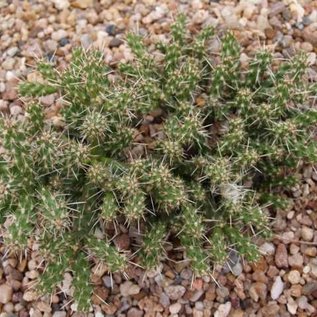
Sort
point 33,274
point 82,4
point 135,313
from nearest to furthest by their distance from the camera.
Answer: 1. point 135,313
2. point 33,274
3. point 82,4

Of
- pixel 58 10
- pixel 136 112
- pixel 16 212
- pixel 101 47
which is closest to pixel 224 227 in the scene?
pixel 136 112

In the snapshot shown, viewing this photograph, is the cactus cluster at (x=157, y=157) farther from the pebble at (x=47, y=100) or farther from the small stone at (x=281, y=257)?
the pebble at (x=47, y=100)

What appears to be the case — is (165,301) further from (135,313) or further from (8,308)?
(8,308)

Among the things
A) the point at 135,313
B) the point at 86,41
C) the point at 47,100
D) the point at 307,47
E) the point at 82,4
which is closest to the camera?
the point at 135,313

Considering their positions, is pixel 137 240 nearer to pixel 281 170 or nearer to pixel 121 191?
pixel 121 191

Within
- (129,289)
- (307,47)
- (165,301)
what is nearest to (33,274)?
(129,289)

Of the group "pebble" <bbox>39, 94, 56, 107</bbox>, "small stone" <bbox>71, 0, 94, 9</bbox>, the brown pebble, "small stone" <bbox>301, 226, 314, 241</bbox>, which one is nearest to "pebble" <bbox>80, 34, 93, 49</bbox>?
"small stone" <bbox>71, 0, 94, 9</bbox>

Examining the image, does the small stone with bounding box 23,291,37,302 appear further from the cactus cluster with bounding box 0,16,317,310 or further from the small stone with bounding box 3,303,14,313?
the cactus cluster with bounding box 0,16,317,310

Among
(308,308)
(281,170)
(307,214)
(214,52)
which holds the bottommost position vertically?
(308,308)
